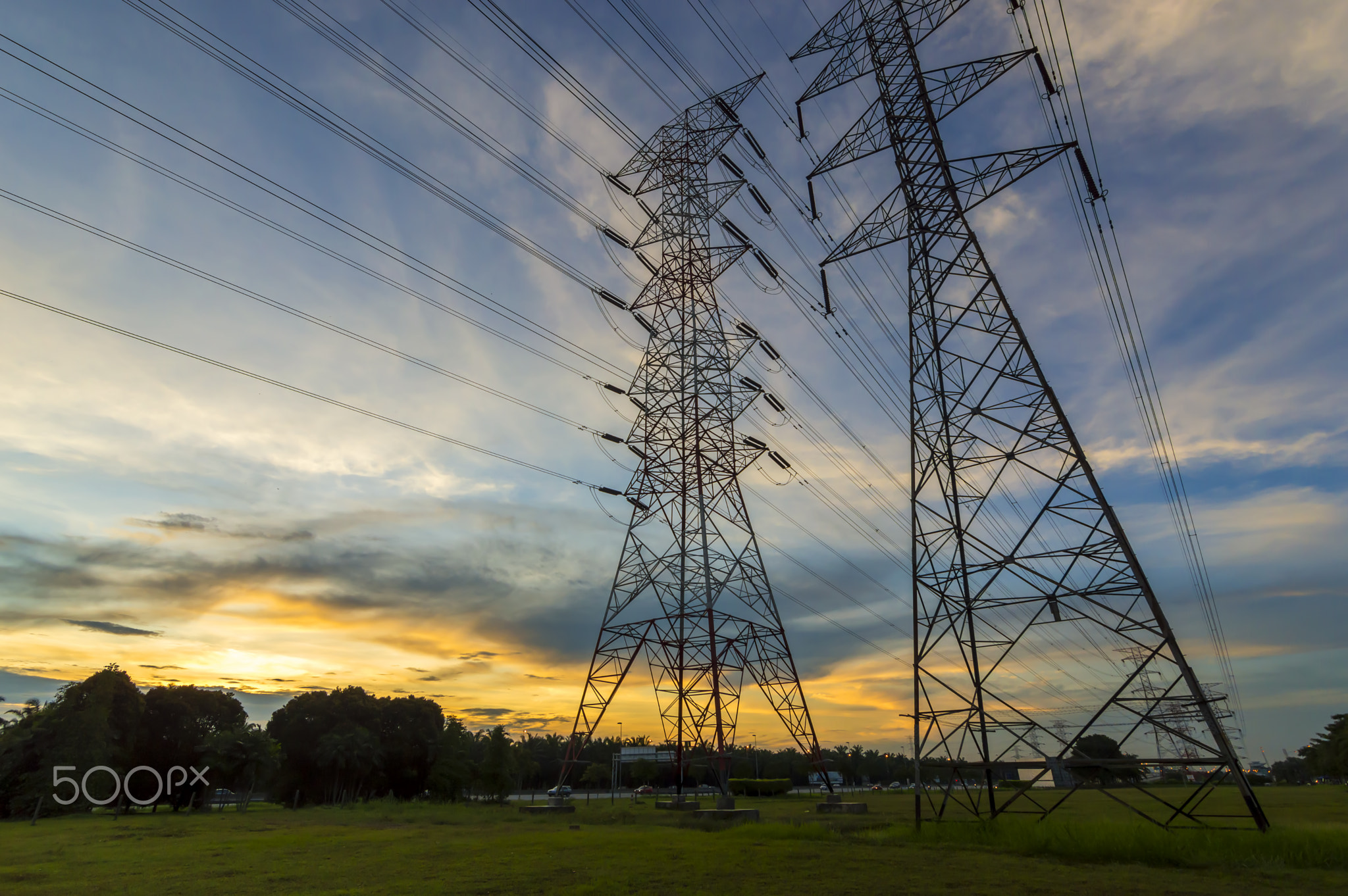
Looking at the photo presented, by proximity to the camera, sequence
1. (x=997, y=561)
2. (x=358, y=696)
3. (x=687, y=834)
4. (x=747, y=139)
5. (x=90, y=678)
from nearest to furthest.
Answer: (x=997, y=561) → (x=687, y=834) → (x=747, y=139) → (x=90, y=678) → (x=358, y=696)

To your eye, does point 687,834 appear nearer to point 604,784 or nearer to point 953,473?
point 953,473

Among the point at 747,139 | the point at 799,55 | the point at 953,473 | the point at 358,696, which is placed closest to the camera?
the point at 953,473

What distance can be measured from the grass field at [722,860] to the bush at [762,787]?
3935cm

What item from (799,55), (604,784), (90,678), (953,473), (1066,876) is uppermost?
(799,55)

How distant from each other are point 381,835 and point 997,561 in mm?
24653

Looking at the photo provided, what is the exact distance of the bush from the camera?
6103 cm

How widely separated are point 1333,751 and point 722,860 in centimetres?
8752

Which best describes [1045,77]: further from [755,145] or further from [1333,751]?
[1333,751]

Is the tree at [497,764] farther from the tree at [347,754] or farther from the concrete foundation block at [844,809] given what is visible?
the concrete foundation block at [844,809]

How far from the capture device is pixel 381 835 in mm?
25156

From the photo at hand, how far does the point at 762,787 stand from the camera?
62469 millimetres

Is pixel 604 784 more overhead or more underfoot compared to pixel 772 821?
more underfoot

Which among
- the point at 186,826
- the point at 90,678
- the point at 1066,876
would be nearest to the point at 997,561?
the point at 1066,876

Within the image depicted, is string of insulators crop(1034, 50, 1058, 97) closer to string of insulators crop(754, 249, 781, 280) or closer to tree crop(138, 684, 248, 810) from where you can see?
string of insulators crop(754, 249, 781, 280)
